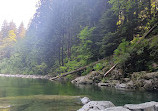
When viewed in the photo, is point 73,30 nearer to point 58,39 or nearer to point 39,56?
point 58,39

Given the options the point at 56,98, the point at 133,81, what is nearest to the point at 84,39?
the point at 133,81

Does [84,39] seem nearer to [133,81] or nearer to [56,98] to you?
[133,81]

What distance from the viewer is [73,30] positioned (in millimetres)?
36125

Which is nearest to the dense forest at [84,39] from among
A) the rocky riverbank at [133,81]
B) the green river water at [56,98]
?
the rocky riverbank at [133,81]

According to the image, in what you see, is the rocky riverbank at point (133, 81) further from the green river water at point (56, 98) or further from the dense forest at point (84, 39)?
the green river water at point (56, 98)

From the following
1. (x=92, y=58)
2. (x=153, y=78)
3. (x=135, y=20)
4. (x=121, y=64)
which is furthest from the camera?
(x=92, y=58)

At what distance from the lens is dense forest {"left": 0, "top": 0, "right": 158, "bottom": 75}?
1497cm

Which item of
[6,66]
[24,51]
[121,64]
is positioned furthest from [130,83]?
[6,66]

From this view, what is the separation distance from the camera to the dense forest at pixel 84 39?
49.1 ft

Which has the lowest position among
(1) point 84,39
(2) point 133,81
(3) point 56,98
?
(3) point 56,98

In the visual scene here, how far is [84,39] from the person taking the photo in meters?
25.7

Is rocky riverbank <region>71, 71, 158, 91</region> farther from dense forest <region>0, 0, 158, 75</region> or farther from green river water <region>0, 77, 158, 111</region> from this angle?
green river water <region>0, 77, 158, 111</region>

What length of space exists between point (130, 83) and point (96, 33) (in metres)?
12.3

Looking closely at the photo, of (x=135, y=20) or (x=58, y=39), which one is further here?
(x=58, y=39)
